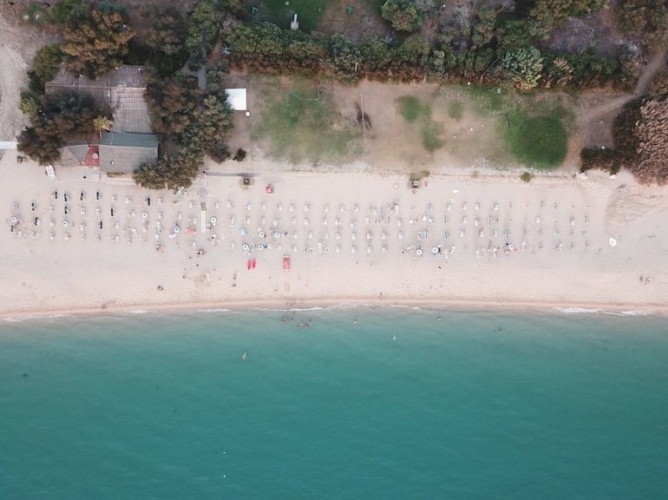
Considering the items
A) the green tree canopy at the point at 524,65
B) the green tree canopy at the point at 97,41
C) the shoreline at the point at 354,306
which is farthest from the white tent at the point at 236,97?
the green tree canopy at the point at 524,65

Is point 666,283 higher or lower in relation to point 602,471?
higher

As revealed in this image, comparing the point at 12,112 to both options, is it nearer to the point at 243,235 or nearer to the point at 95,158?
the point at 95,158

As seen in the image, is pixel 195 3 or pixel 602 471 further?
pixel 602 471

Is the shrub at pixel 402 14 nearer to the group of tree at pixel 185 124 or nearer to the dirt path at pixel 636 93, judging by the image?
the group of tree at pixel 185 124

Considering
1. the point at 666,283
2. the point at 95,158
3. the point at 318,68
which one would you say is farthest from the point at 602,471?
the point at 95,158

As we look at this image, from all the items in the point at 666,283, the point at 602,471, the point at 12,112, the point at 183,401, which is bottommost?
the point at 602,471

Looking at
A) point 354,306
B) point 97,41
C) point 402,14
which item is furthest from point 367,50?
point 354,306

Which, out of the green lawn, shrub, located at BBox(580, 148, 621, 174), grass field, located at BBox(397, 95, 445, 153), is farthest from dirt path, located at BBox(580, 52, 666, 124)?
grass field, located at BBox(397, 95, 445, 153)
